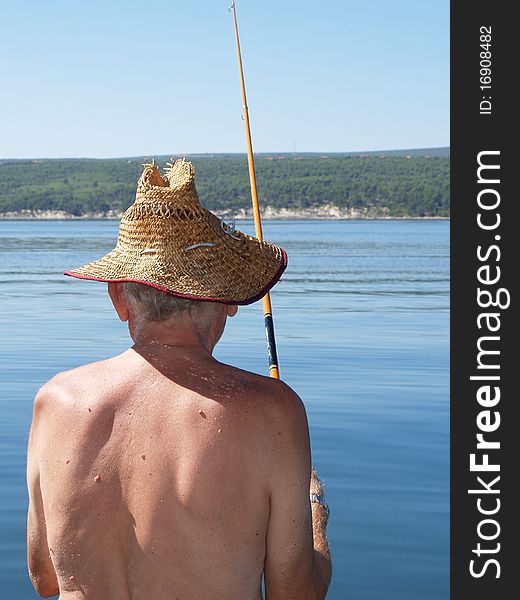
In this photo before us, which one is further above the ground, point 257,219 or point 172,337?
point 172,337

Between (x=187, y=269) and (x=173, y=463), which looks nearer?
(x=173, y=463)

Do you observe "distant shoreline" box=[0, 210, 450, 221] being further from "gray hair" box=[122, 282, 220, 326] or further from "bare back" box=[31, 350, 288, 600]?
"bare back" box=[31, 350, 288, 600]

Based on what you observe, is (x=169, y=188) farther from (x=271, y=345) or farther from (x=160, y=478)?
(x=271, y=345)

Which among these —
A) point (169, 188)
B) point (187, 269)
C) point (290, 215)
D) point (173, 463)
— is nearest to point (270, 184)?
point (290, 215)

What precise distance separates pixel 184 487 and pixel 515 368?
3.16 meters

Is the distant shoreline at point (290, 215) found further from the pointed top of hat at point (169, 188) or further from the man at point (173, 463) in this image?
the man at point (173, 463)

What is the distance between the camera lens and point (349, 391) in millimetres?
10367

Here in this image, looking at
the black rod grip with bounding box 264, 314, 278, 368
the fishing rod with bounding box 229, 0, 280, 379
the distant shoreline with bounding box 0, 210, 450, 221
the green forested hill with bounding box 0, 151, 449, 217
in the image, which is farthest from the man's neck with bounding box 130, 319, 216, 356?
the distant shoreline with bounding box 0, 210, 450, 221

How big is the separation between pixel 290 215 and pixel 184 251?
320 ft

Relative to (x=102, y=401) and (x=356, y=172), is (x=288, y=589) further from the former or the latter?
(x=356, y=172)

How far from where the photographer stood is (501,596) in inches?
174

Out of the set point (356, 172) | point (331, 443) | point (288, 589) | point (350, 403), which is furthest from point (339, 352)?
point (356, 172)

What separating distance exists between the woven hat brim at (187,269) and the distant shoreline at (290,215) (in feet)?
305

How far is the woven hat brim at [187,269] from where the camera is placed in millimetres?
2248
